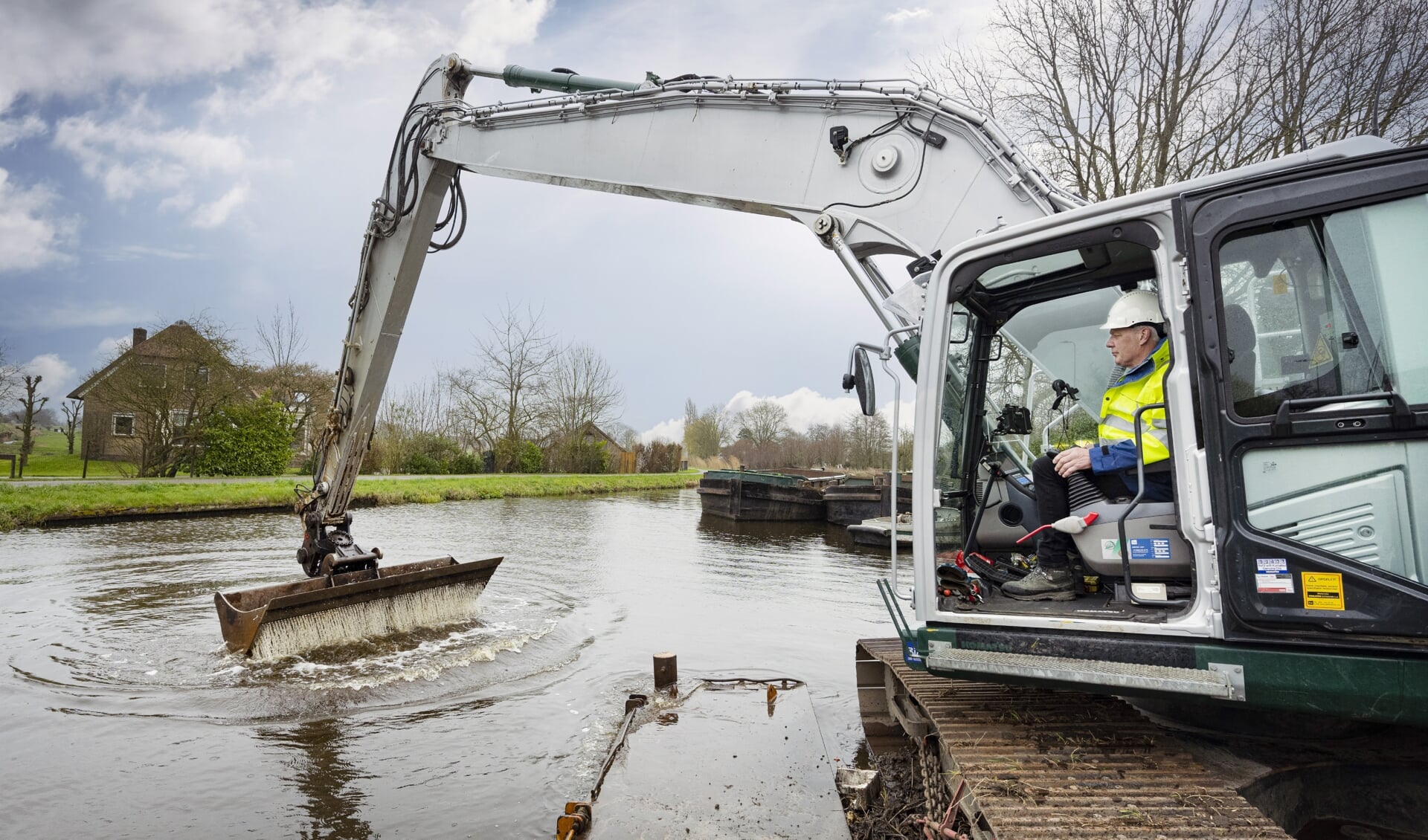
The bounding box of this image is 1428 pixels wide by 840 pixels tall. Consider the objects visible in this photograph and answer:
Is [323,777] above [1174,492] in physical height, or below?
below

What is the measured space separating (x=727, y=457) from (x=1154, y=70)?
Result: 154 feet

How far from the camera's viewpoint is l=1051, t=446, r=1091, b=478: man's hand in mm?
3229

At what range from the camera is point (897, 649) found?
5.00m

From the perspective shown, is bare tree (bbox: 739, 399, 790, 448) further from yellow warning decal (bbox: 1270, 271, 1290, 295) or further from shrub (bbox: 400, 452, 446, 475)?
yellow warning decal (bbox: 1270, 271, 1290, 295)

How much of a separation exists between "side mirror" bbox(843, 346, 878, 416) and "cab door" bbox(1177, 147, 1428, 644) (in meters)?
1.27

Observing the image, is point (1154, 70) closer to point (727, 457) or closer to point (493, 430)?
point (493, 430)

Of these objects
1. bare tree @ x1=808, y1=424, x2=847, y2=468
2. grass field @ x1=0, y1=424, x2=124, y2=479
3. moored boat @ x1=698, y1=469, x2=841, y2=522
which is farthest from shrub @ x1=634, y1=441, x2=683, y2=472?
grass field @ x1=0, y1=424, x2=124, y2=479

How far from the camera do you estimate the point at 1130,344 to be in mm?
3363

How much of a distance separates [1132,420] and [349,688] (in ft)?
17.9

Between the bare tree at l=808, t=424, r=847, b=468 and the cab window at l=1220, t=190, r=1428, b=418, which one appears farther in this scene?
the bare tree at l=808, t=424, r=847, b=468

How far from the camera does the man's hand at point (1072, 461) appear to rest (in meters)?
3.23

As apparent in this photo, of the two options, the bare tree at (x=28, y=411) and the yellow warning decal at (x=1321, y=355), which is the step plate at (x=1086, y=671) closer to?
the yellow warning decal at (x=1321, y=355)

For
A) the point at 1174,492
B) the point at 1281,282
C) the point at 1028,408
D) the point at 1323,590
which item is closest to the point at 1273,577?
the point at 1323,590

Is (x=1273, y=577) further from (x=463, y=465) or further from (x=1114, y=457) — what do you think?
(x=463, y=465)
